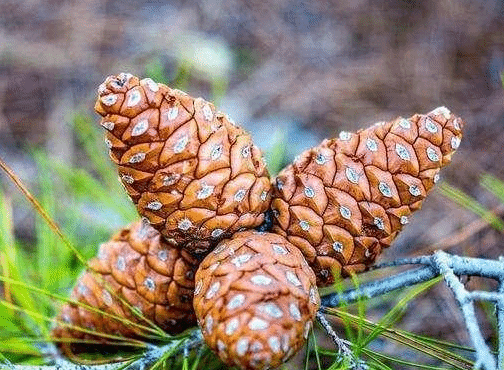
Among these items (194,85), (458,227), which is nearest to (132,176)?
(458,227)

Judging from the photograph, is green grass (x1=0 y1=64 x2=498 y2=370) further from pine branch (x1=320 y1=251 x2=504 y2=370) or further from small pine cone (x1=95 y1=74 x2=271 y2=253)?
small pine cone (x1=95 y1=74 x2=271 y2=253)

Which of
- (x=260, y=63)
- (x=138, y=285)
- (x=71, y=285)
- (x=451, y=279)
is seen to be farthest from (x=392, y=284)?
(x=260, y=63)

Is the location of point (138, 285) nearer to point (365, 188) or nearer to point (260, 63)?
point (365, 188)

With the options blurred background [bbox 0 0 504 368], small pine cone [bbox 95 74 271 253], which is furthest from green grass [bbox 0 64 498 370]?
blurred background [bbox 0 0 504 368]

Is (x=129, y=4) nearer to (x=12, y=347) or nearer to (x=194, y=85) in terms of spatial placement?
(x=194, y=85)

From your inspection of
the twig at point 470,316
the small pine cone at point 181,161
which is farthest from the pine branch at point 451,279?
the small pine cone at point 181,161

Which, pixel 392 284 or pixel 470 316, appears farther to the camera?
pixel 392 284
